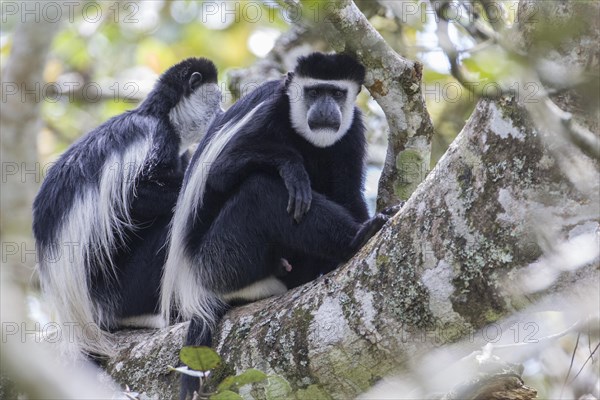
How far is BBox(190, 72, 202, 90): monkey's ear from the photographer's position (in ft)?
14.5

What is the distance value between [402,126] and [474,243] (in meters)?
1.04

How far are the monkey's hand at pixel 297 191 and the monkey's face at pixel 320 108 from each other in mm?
404

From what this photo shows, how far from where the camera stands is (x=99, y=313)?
3506 mm

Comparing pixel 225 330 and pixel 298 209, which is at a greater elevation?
pixel 298 209

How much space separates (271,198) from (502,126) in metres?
1.10

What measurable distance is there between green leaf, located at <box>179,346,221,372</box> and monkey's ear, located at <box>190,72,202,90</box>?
2.68 meters

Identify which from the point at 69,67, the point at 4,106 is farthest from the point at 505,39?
the point at 69,67

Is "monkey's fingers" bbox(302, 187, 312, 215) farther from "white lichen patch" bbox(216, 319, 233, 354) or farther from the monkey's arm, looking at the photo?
"white lichen patch" bbox(216, 319, 233, 354)

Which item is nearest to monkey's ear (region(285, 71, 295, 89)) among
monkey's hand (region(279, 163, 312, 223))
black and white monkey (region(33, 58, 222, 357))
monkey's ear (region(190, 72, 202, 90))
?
monkey's hand (region(279, 163, 312, 223))

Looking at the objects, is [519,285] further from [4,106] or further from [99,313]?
[4,106]

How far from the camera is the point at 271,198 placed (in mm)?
2893

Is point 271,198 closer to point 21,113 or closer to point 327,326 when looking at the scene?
point 327,326

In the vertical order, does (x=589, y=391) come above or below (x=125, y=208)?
below

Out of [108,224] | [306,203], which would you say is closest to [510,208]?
[306,203]
